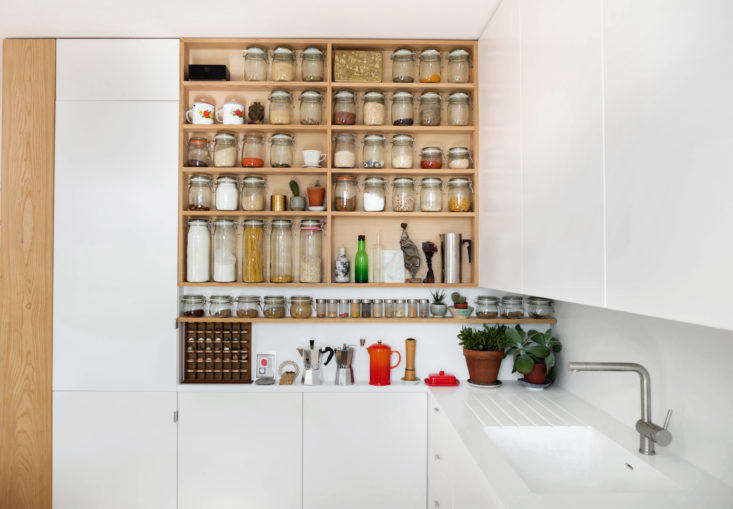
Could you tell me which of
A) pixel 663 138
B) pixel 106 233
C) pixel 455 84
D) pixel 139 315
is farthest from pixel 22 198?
pixel 663 138

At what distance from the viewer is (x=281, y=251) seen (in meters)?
2.71

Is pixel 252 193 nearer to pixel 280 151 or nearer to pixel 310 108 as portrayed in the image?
pixel 280 151

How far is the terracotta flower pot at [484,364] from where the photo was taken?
8.49 ft

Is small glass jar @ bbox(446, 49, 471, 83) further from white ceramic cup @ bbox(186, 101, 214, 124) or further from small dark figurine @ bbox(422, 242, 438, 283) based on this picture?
white ceramic cup @ bbox(186, 101, 214, 124)

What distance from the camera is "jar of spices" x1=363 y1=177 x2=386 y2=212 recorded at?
106 inches

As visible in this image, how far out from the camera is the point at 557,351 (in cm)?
266

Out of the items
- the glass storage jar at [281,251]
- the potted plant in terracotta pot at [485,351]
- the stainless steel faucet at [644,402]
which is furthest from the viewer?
the glass storage jar at [281,251]

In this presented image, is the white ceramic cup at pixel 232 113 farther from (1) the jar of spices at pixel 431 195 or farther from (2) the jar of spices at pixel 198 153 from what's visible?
(1) the jar of spices at pixel 431 195

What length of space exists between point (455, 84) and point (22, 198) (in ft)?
7.78

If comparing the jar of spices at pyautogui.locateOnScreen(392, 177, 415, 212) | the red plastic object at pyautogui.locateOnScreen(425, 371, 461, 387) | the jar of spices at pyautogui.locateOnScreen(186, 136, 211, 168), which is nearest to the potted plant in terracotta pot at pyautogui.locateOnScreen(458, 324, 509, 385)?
the red plastic object at pyautogui.locateOnScreen(425, 371, 461, 387)

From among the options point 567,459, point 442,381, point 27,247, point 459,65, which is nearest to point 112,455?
point 27,247

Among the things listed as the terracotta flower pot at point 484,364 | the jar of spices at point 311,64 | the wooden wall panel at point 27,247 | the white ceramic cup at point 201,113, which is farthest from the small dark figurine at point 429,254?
the wooden wall panel at point 27,247

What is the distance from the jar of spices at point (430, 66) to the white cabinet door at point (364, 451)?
170 centimetres

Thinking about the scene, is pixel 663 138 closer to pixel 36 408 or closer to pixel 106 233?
pixel 106 233
